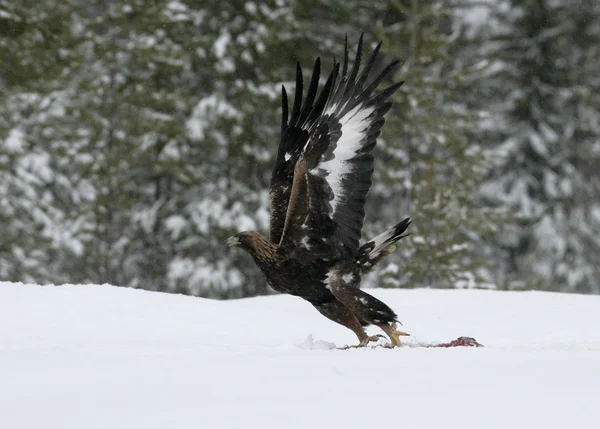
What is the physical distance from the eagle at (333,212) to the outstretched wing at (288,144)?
3cm

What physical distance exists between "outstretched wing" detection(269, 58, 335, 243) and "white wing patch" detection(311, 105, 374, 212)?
8.3 inches

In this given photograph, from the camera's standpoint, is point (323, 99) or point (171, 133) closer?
point (323, 99)

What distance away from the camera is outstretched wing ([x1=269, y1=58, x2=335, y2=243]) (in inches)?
240

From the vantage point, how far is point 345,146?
602 centimetres

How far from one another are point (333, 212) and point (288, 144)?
0.93m

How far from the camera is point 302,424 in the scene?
310 cm

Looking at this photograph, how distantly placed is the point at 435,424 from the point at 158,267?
1773cm

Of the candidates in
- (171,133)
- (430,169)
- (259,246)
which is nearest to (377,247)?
→ (259,246)

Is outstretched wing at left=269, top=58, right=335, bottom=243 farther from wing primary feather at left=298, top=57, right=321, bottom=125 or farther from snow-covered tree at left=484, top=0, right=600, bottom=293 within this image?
snow-covered tree at left=484, top=0, right=600, bottom=293

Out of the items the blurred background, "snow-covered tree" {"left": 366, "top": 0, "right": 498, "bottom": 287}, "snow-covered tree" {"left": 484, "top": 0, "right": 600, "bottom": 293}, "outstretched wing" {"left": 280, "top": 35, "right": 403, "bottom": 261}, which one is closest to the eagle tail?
"outstretched wing" {"left": 280, "top": 35, "right": 403, "bottom": 261}

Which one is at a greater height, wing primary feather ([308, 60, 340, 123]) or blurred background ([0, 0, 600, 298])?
blurred background ([0, 0, 600, 298])

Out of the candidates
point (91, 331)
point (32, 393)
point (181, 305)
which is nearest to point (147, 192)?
point (181, 305)

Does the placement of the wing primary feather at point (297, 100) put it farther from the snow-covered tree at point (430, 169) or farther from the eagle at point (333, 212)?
the snow-covered tree at point (430, 169)

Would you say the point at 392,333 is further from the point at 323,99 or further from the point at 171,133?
the point at 171,133
